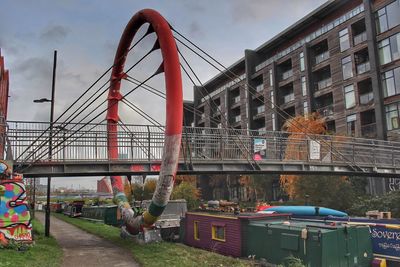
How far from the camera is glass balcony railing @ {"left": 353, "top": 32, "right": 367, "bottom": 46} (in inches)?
1785

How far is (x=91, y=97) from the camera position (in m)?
18.7

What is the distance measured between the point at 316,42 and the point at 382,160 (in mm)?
26451

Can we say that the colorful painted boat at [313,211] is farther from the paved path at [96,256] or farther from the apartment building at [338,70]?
the apartment building at [338,70]

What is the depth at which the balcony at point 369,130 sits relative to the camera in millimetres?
43409

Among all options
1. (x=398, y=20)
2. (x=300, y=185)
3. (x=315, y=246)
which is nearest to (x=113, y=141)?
(x=315, y=246)

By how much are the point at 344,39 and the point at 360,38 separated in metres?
2.42

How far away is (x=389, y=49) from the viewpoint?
139 ft

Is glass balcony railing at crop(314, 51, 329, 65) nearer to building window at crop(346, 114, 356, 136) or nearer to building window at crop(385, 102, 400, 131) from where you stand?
building window at crop(346, 114, 356, 136)

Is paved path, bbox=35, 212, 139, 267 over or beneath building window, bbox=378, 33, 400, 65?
beneath

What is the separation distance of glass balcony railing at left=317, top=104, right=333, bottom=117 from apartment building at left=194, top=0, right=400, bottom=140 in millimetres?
39

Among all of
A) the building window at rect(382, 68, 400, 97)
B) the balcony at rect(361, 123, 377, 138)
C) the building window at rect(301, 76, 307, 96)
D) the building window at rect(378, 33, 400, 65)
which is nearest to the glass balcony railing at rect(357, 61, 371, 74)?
the building window at rect(378, 33, 400, 65)

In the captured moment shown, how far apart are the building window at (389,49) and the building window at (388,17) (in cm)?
135

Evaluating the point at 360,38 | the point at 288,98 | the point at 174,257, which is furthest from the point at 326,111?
the point at 174,257

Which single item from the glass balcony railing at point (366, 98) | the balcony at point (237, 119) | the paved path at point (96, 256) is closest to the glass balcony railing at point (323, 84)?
the glass balcony railing at point (366, 98)
